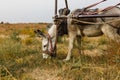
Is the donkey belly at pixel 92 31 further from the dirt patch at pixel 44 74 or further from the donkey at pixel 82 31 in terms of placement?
the dirt patch at pixel 44 74

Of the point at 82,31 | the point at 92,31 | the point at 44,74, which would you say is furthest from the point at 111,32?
the point at 44,74

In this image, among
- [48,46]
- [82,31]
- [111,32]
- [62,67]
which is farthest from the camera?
[48,46]

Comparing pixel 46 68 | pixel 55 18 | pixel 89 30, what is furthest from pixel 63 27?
pixel 46 68

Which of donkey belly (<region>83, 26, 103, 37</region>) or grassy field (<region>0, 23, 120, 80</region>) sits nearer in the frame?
grassy field (<region>0, 23, 120, 80</region>)

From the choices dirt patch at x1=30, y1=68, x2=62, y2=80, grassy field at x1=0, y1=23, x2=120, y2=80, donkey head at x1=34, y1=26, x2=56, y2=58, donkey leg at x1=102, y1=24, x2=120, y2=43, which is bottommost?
dirt patch at x1=30, y1=68, x2=62, y2=80

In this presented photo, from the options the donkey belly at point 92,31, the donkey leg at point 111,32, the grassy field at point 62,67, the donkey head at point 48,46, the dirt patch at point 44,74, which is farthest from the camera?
the donkey head at point 48,46

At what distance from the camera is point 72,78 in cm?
733

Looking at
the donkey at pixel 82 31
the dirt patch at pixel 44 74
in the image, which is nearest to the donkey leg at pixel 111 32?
the donkey at pixel 82 31

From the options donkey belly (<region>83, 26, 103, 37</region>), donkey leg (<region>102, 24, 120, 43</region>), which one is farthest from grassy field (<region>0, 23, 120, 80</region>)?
donkey belly (<region>83, 26, 103, 37</region>)

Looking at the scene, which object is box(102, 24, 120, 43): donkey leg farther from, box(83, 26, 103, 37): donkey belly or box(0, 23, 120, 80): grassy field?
box(83, 26, 103, 37): donkey belly

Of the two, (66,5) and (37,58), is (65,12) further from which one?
(37,58)

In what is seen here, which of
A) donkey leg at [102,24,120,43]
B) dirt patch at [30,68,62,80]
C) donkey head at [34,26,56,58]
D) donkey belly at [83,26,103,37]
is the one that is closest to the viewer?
dirt patch at [30,68,62,80]

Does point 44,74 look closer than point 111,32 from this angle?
Yes

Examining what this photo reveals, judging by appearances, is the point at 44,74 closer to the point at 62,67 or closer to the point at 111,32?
the point at 62,67
